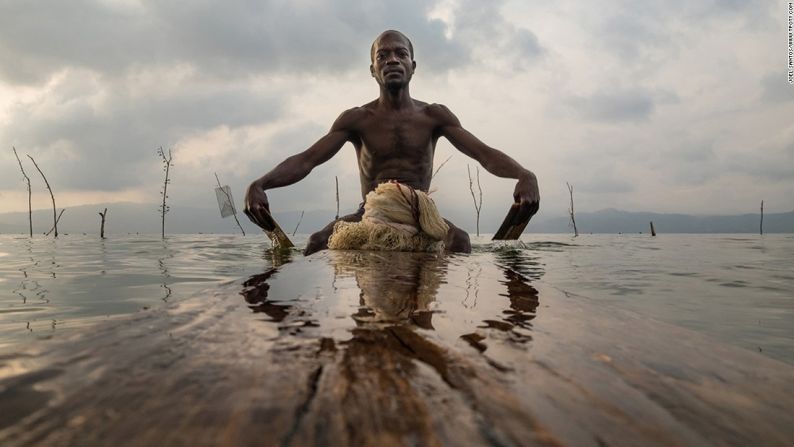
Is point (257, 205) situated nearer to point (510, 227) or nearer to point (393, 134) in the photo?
point (393, 134)

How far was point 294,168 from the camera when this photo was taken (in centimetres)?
394

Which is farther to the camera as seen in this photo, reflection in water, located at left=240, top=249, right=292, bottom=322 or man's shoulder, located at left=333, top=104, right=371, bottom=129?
man's shoulder, located at left=333, top=104, right=371, bottom=129

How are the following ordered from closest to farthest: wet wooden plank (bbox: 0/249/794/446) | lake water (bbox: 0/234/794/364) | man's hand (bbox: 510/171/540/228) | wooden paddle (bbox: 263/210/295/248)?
wet wooden plank (bbox: 0/249/794/446) < lake water (bbox: 0/234/794/364) < man's hand (bbox: 510/171/540/228) < wooden paddle (bbox: 263/210/295/248)

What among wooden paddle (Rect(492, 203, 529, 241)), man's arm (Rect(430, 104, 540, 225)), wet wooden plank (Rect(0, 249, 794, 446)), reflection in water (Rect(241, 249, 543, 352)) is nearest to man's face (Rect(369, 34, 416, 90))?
man's arm (Rect(430, 104, 540, 225))

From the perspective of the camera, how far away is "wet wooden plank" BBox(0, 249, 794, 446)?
38 centimetres

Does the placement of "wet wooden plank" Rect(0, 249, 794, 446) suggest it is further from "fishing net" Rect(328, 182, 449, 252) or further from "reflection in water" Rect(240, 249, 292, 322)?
"fishing net" Rect(328, 182, 449, 252)

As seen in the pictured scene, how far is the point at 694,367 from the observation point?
2.06 feet

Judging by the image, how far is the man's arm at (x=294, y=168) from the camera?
3387 mm

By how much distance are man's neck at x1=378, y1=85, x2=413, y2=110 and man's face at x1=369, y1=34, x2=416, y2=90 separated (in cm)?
5

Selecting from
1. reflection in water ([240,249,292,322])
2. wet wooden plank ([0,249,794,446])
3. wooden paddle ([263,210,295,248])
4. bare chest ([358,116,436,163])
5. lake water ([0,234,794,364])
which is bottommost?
lake water ([0,234,794,364])

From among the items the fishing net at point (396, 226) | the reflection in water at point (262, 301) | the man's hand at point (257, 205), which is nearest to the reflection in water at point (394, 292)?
the reflection in water at point (262, 301)

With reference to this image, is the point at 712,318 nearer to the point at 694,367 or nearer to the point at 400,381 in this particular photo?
the point at 694,367

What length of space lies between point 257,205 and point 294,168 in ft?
2.28

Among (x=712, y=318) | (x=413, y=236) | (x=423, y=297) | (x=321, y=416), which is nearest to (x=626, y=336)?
(x=423, y=297)
